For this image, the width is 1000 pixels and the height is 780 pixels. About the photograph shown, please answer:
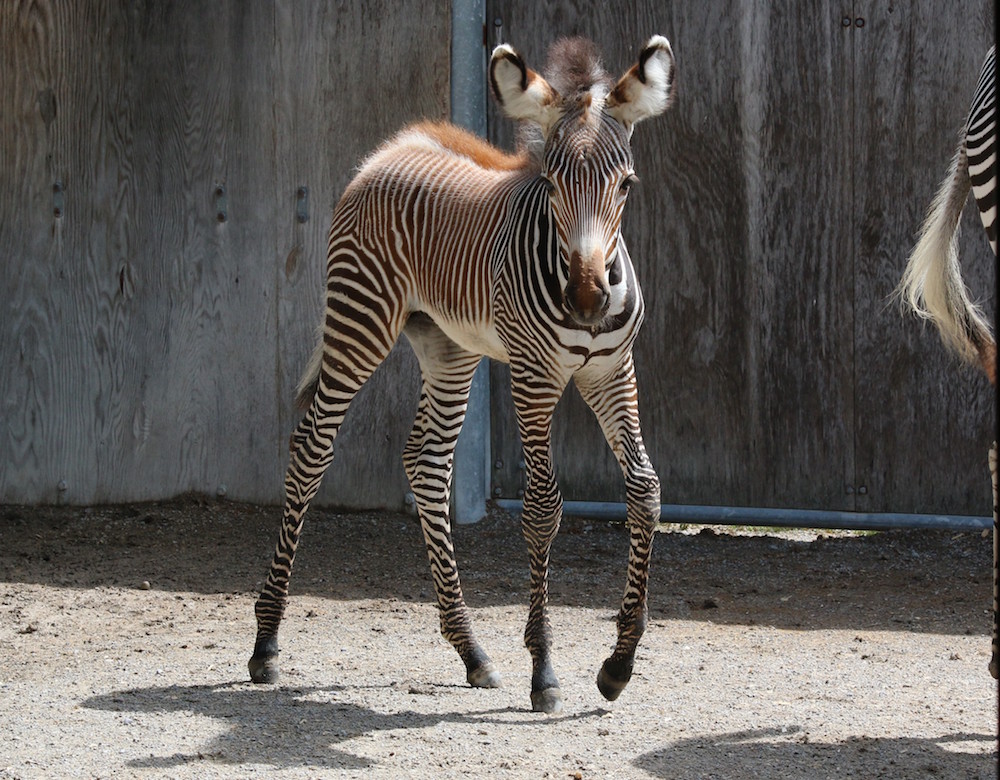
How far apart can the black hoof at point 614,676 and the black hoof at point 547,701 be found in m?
0.18

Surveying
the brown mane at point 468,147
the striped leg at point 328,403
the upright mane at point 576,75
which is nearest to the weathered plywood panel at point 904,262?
the brown mane at point 468,147

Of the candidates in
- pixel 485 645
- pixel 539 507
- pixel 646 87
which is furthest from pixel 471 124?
pixel 539 507

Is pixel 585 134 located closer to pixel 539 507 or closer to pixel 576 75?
pixel 576 75

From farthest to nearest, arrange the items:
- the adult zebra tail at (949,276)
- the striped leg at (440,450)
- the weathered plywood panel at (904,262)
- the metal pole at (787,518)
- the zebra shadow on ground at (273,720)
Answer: the metal pole at (787,518), the weathered plywood panel at (904,262), the striped leg at (440,450), the adult zebra tail at (949,276), the zebra shadow on ground at (273,720)

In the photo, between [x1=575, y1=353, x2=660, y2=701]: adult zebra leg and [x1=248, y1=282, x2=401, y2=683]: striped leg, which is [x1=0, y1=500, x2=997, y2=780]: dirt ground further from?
[x1=248, y1=282, x2=401, y2=683]: striped leg

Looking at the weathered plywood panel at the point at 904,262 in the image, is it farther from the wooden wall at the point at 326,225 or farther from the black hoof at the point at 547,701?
the black hoof at the point at 547,701

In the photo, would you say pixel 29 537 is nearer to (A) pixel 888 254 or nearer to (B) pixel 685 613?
(B) pixel 685 613

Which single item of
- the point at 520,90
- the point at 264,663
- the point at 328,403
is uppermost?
the point at 520,90

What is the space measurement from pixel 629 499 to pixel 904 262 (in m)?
3.54

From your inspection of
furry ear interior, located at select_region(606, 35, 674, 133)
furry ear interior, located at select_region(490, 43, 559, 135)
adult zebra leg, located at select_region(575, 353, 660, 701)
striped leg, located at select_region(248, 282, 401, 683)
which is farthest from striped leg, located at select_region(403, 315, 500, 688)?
furry ear interior, located at select_region(606, 35, 674, 133)

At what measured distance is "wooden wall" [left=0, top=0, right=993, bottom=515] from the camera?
7.47 meters

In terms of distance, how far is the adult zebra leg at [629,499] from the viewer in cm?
470

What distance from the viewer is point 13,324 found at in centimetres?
806

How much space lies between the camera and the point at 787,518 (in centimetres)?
770
